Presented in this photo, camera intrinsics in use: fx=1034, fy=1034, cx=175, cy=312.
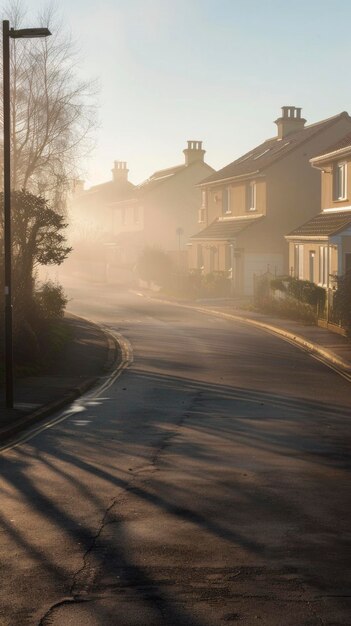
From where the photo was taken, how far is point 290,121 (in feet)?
224

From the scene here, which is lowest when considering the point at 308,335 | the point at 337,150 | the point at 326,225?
the point at 308,335

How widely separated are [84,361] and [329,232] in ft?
57.9

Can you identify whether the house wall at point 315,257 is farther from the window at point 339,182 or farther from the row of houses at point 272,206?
the window at point 339,182

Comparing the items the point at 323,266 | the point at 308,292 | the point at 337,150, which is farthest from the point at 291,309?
the point at 337,150

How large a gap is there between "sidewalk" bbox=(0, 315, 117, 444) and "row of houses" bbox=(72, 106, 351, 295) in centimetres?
1301

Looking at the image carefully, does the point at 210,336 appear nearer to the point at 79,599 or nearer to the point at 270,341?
the point at 270,341

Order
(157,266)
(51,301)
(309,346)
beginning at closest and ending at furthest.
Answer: (309,346) < (51,301) < (157,266)

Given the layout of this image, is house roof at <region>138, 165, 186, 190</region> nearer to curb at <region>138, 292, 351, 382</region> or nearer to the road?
curb at <region>138, 292, 351, 382</region>

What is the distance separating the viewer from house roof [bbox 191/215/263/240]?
6138 centimetres

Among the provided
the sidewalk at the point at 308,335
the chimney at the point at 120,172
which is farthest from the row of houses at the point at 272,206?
the chimney at the point at 120,172

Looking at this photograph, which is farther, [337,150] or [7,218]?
[337,150]

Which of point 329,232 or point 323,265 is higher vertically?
point 329,232

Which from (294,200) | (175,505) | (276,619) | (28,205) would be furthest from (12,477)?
(294,200)

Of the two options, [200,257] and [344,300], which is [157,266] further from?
[344,300]
